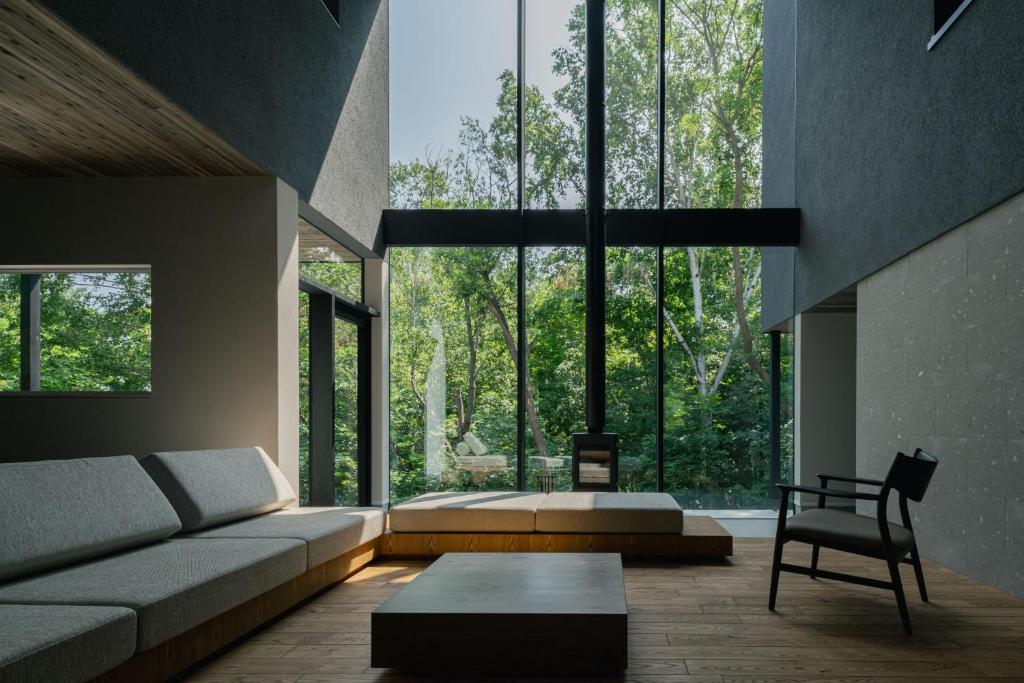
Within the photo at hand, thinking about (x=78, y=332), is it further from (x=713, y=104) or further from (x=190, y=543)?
(x=713, y=104)

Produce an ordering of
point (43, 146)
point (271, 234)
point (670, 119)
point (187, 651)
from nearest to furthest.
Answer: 1. point (187, 651)
2. point (43, 146)
3. point (271, 234)
4. point (670, 119)

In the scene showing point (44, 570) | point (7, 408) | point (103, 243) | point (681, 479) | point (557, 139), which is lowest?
point (681, 479)

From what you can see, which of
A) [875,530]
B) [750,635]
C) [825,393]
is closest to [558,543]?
[750,635]

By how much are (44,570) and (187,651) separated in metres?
0.65

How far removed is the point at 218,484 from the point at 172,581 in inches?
60.1

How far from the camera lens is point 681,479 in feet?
26.3

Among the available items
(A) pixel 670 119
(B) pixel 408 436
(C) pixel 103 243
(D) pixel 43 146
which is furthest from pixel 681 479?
(D) pixel 43 146

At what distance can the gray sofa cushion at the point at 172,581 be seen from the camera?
2.59 metres

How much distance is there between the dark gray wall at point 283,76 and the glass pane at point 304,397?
0.83 meters

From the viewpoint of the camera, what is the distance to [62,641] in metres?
2.16

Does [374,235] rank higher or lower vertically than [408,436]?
higher

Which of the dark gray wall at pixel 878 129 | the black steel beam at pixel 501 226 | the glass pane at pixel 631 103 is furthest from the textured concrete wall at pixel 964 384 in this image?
the black steel beam at pixel 501 226

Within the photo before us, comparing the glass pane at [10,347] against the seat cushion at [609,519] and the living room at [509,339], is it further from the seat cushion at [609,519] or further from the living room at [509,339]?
the seat cushion at [609,519]

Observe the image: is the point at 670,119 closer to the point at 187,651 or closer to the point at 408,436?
the point at 408,436
